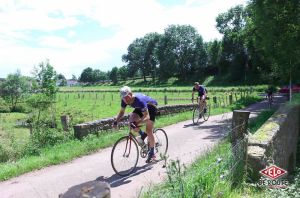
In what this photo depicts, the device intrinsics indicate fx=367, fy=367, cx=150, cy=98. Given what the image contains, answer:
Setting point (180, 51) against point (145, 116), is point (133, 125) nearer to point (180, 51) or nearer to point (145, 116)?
point (145, 116)

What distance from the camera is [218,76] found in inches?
3098

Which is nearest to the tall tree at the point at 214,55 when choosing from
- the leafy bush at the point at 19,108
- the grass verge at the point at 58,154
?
the leafy bush at the point at 19,108

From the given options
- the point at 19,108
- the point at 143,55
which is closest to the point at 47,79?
the point at 19,108

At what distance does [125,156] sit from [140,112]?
1118 millimetres

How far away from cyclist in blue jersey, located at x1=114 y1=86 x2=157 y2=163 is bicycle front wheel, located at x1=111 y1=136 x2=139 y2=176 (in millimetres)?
350

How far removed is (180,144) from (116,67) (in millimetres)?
132702

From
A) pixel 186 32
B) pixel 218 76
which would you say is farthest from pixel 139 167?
pixel 186 32

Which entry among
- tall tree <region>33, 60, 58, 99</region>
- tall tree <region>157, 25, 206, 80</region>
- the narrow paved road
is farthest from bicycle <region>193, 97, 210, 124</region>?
tall tree <region>157, 25, 206, 80</region>

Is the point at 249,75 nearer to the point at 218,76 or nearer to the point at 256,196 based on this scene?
the point at 218,76

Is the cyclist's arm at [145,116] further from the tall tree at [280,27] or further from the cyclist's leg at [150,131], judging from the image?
the tall tree at [280,27]

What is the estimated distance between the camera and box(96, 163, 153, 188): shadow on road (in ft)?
25.4

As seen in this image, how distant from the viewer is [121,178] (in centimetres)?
808

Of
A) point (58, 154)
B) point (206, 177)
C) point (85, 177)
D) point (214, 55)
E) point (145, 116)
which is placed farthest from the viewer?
point (214, 55)

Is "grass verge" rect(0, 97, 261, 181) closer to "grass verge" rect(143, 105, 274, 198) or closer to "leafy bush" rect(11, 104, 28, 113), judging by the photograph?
"grass verge" rect(143, 105, 274, 198)
